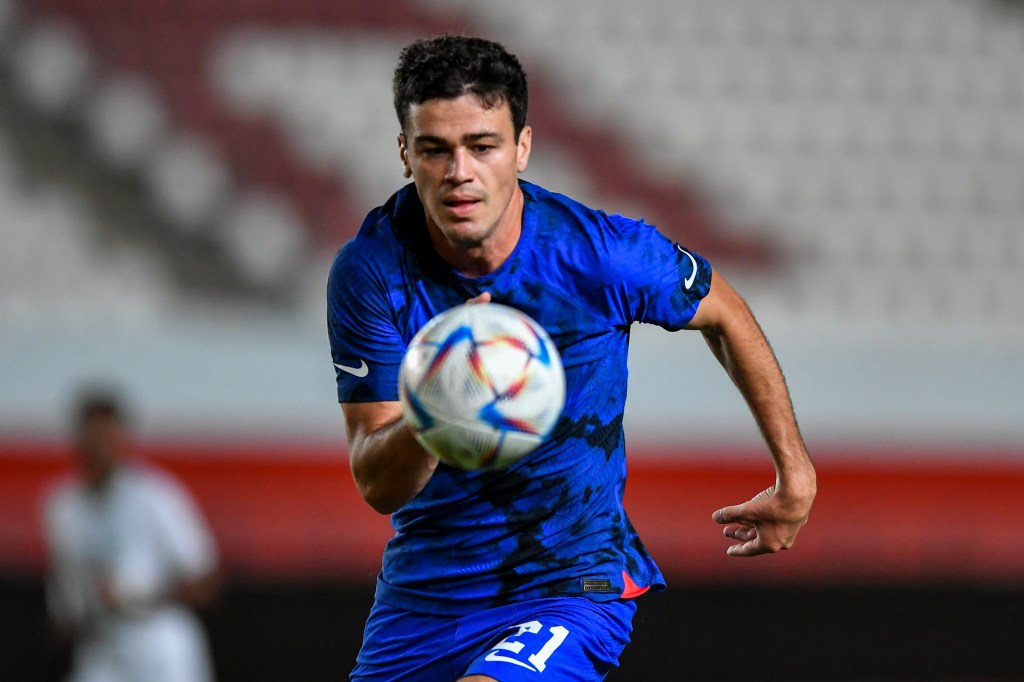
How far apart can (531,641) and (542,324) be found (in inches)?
29.6

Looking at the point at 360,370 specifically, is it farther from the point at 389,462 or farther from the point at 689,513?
the point at 689,513

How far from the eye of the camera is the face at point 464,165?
10.5 ft

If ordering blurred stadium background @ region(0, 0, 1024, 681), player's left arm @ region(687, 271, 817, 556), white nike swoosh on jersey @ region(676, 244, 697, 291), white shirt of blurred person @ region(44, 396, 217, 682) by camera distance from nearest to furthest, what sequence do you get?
white nike swoosh on jersey @ region(676, 244, 697, 291) → player's left arm @ region(687, 271, 817, 556) → white shirt of blurred person @ region(44, 396, 217, 682) → blurred stadium background @ region(0, 0, 1024, 681)

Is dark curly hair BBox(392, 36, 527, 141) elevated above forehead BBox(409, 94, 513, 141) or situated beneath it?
elevated above

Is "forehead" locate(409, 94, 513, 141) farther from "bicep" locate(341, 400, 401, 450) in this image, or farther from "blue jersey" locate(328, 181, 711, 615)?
"bicep" locate(341, 400, 401, 450)

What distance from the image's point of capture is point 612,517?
3547 millimetres

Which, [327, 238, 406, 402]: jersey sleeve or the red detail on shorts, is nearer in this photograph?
[327, 238, 406, 402]: jersey sleeve

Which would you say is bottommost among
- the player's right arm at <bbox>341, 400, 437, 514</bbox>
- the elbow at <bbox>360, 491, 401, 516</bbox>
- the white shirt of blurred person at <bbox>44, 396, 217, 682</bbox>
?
the white shirt of blurred person at <bbox>44, 396, 217, 682</bbox>

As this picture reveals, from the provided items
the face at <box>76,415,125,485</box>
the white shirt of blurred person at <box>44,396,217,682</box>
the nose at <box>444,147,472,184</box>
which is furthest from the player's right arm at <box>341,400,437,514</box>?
the face at <box>76,415,125,485</box>

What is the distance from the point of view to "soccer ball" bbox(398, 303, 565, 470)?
279 cm

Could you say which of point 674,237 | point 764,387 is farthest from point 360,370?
point 674,237

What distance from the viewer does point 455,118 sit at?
322cm

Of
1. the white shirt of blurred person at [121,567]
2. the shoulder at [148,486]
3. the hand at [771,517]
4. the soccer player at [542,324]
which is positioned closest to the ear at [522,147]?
the soccer player at [542,324]

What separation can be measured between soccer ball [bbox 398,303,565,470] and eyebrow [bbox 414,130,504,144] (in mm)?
499
